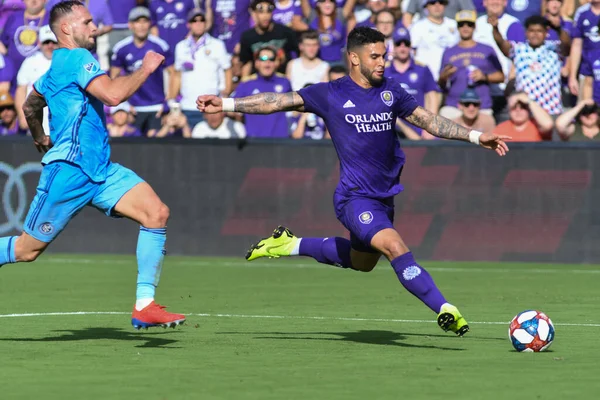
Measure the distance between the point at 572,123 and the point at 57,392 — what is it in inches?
458

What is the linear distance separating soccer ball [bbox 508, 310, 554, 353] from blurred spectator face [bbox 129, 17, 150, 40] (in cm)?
1146

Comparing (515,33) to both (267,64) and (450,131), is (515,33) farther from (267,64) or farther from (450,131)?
(450,131)

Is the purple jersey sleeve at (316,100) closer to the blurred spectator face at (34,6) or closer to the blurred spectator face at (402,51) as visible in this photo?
the blurred spectator face at (402,51)

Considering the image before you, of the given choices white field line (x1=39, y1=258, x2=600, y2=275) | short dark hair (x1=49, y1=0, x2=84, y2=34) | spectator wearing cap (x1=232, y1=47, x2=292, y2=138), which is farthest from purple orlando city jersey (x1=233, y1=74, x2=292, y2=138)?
short dark hair (x1=49, y1=0, x2=84, y2=34)

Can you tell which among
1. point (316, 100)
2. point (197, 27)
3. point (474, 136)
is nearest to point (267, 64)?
point (197, 27)

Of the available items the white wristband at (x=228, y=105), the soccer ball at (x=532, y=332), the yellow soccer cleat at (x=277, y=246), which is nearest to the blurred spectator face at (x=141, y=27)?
the yellow soccer cleat at (x=277, y=246)

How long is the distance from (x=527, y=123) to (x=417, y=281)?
8766 millimetres

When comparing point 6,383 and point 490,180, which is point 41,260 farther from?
point 6,383

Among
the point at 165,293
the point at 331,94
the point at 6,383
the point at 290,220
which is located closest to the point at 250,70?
the point at 290,220

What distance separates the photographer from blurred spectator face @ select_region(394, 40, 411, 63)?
18.3 m

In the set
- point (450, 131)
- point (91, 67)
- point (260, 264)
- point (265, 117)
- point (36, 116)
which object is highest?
point (91, 67)

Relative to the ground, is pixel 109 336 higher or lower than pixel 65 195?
lower

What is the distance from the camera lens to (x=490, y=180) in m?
17.8

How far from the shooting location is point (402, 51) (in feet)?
60.0
